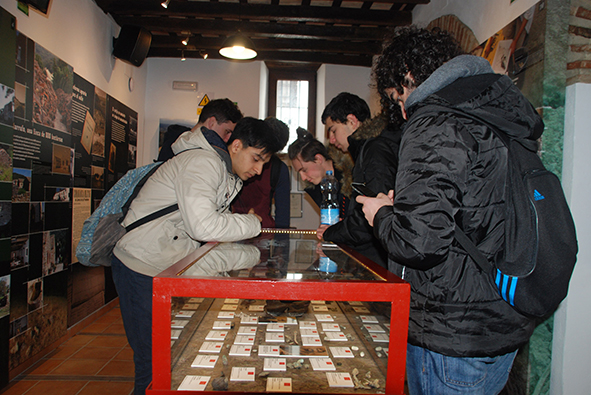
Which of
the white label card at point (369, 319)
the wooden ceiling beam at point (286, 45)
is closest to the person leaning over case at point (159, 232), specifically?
the white label card at point (369, 319)

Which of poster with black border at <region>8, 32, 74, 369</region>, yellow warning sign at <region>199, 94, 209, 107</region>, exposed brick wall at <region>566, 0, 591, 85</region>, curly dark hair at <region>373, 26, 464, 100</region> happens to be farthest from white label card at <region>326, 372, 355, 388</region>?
yellow warning sign at <region>199, 94, 209, 107</region>

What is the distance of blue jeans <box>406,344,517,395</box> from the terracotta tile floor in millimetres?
2296

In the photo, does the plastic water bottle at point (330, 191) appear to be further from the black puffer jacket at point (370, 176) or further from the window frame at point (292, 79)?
the window frame at point (292, 79)

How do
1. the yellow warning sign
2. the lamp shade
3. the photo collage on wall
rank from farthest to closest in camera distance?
the yellow warning sign → the lamp shade → the photo collage on wall

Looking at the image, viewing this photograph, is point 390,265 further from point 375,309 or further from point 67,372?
point 67,372

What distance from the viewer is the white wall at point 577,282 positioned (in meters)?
1.81

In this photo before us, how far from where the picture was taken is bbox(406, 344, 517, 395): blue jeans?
36.7 inches

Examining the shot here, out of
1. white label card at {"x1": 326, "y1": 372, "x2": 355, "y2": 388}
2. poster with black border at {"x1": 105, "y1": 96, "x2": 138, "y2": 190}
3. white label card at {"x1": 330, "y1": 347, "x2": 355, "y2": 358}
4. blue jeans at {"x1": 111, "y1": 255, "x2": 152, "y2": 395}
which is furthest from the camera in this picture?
poster with black border at {"x1": 105, "y1": 96, "x2": 138, "y2": 190}

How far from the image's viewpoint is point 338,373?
3.03ft

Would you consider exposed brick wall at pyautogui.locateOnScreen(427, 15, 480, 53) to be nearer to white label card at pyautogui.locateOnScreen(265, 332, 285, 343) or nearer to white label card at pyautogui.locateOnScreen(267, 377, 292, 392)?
white label card at pyautogui.locateOnScreen(265, 332, 285, 343)

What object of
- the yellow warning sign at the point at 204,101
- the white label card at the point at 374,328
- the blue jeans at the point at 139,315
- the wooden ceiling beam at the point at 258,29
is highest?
the wooden ceiling beam at the point at 258,29

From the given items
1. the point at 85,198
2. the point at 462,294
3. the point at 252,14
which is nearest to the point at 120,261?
the point at 462,294

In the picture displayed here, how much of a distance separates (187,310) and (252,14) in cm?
438

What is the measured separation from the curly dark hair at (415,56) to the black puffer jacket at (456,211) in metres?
0.18
